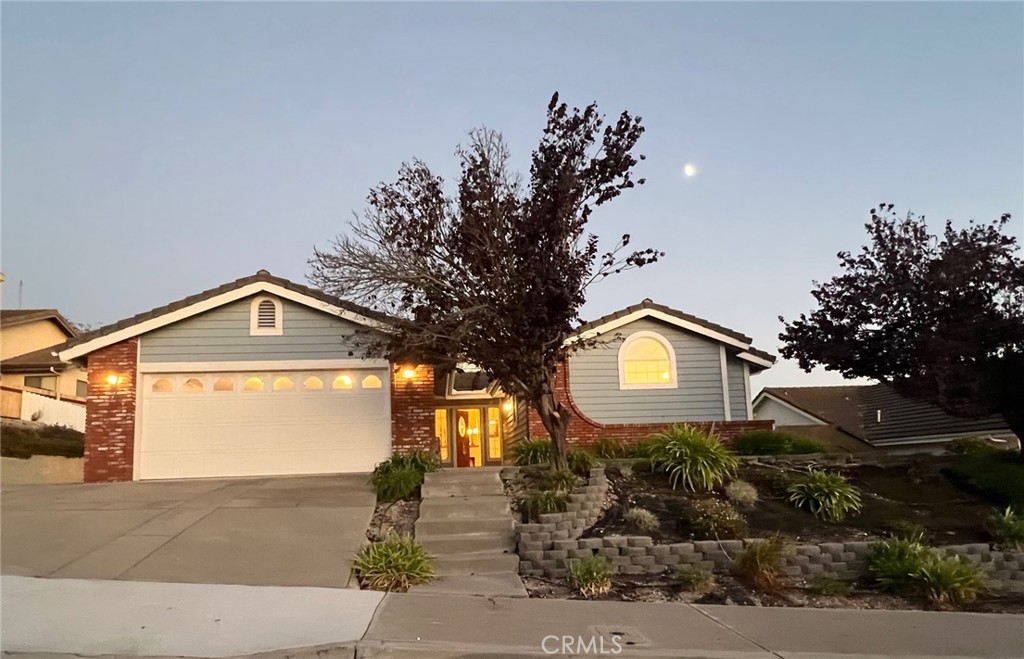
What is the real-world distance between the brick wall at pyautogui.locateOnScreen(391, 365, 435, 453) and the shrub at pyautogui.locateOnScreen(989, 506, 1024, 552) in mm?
9374

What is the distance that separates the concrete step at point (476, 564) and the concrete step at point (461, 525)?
647mm

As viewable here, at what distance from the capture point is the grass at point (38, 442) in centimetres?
1892

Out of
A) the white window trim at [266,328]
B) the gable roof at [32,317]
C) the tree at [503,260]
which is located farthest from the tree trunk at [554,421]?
the gable roof at [32,317]

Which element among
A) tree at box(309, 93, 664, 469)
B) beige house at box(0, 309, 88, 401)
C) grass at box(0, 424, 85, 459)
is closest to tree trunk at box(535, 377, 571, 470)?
tree at box(309, 93, 664, 469)

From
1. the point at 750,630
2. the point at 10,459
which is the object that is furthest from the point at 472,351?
the point at 10,459

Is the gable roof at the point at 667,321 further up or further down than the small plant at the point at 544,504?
further up

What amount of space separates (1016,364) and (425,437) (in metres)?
10.1

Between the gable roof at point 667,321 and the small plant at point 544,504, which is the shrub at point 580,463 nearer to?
the small plant at point 544,504

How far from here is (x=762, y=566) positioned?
9.65 meters

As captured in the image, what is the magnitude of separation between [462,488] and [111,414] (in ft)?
24.8

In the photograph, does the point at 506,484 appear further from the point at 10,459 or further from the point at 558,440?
the point at 10,459

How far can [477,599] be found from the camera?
28.4ft

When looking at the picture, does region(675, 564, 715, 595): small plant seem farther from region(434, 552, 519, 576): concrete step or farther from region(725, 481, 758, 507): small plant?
region(725, 481, 758, 507): small plant

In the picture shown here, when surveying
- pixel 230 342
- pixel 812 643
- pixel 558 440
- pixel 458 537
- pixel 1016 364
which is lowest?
pixel 812 643
